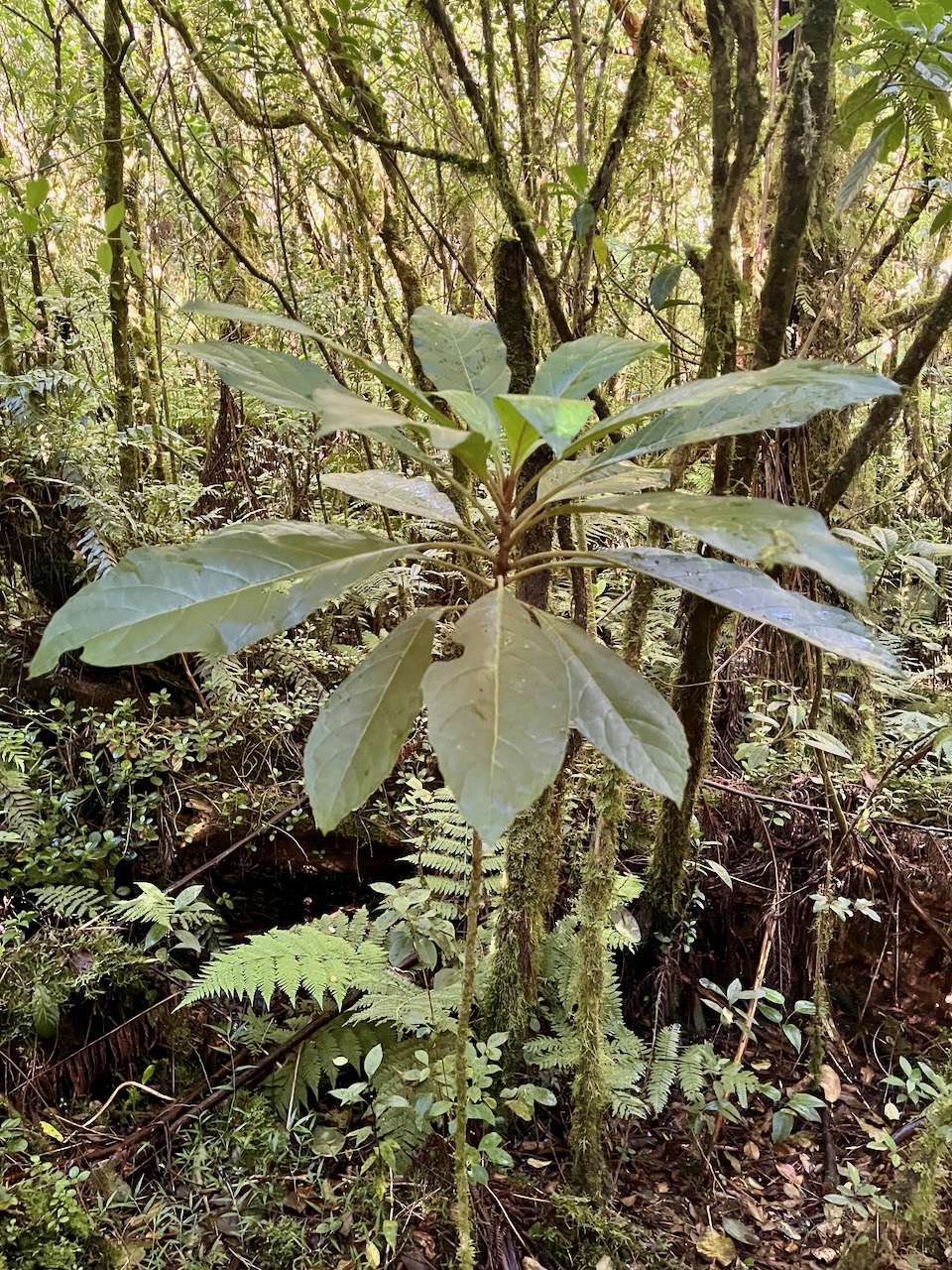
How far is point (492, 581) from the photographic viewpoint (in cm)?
99

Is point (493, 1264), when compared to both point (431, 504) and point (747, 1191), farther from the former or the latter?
point (431, 504)

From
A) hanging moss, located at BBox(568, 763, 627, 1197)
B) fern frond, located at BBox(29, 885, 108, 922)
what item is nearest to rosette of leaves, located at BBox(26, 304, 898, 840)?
hanging moss, located at BBox(568, 763, 627, 1197)

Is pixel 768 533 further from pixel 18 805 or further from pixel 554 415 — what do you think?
pixel 18 805

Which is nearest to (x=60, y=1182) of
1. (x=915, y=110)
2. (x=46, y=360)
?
(x=915, y=110)

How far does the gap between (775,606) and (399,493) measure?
1.91 ft

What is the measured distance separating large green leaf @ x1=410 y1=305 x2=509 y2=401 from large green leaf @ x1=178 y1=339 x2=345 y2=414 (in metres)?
0.15

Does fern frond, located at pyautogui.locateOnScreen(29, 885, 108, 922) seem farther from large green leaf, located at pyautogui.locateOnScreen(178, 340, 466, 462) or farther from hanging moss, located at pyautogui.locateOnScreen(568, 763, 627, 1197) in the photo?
large green leaf, located at pyautogui.locateOnScreen(178, 340, 466, 462)

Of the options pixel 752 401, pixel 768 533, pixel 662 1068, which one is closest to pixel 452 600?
pixel 662 1068

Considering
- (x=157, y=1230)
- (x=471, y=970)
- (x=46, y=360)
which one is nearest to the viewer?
(x=471, y=970)

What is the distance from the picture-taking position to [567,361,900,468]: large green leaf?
73 cm

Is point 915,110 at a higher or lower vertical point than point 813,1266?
higher

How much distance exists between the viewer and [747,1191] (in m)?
1.52

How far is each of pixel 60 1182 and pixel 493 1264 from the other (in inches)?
32.9

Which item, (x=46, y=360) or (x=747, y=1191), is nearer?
(x=747, y=1191)
